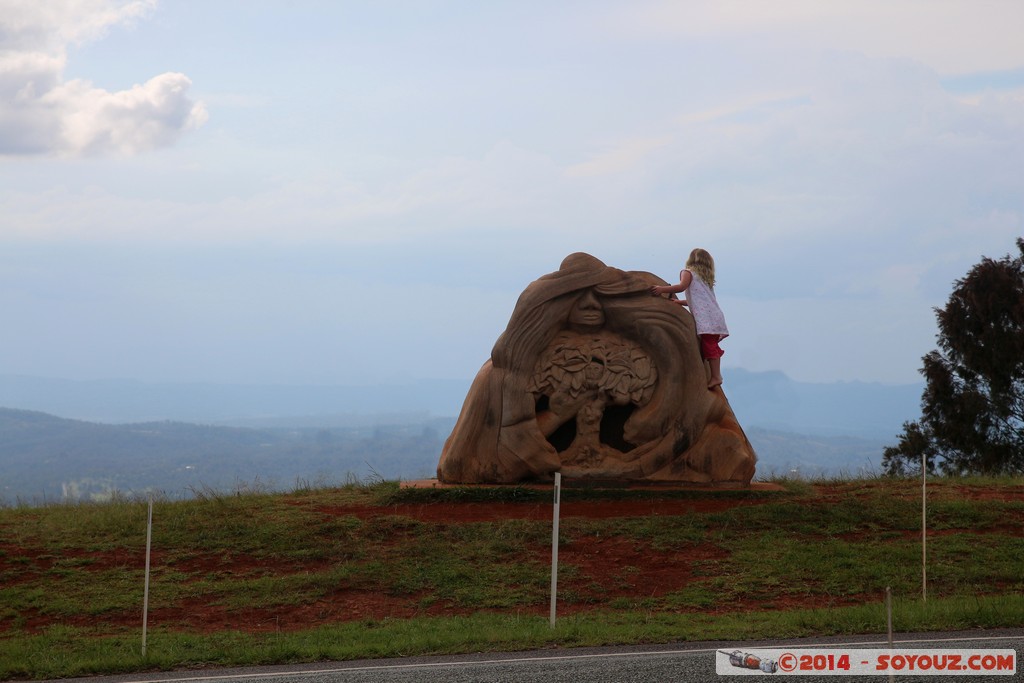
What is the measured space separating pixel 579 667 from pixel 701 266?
8866 mm

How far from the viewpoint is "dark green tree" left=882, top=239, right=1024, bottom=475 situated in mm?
26797

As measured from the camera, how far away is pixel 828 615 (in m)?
11.9

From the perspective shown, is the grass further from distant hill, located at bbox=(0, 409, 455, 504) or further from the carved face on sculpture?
distant hill, located at bbox=(0, 409, 455, 504)

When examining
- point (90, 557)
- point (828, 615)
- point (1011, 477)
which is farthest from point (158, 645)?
point (1011, 477)

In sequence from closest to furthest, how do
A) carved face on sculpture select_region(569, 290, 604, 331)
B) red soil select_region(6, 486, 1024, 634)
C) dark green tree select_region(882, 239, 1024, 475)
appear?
1. red soil select_region(6, 486, 1024, 634)
2. carved face on sculpture select_region(569, 290, 604, 331)
3. dark green tree select_region(882, 239, 1024, 475)

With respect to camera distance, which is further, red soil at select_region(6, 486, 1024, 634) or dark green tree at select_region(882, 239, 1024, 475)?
dark green tree at select_region(882, 239, 1024, 475)

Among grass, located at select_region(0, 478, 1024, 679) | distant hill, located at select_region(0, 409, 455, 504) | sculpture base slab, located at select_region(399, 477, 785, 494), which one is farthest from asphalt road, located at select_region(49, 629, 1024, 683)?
distant hill, located at select_region(0, 409, 455, 504)

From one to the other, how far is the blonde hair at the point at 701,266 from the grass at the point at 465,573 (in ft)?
9.91

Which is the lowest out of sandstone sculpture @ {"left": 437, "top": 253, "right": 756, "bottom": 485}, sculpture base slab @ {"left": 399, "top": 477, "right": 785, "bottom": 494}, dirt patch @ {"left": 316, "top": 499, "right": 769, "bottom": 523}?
dirt patch @ {"left": 316, "top": 499, "right": 769, "bottom": 523}

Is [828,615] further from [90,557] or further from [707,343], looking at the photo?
[90,557]

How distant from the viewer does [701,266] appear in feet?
59.0

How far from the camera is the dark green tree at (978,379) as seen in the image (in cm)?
2680

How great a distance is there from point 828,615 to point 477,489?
597 cm

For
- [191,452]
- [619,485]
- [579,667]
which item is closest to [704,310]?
[619,485]
